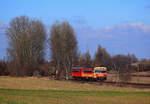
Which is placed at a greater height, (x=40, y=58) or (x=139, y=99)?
(x=40, y=58)

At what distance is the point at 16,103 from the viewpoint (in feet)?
58.3

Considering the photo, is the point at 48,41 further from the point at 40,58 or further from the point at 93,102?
the point at 93,102

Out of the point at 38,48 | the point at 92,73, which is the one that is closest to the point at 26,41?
the point at 38,48

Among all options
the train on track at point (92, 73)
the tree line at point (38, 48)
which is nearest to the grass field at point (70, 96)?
the train on track at point (92, 73)

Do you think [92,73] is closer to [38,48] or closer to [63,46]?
[63,46]

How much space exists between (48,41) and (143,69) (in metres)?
38.7

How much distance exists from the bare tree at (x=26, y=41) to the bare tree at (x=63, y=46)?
4.51 metres

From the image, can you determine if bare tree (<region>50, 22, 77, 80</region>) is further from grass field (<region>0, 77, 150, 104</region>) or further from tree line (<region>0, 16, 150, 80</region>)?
grass field (<region>0, 77, 150, 104</region>)

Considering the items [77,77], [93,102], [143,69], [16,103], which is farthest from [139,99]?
[143,69]

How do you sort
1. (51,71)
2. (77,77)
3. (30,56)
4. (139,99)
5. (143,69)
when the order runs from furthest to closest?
(143,69)
(30,56)
(51,71)
(77,77)
(139,99)

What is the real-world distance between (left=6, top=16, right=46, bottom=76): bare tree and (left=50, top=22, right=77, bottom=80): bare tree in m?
4.51

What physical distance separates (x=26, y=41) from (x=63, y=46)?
38.5ft

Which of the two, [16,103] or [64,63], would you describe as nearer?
[16,103]

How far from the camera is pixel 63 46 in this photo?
249ft
